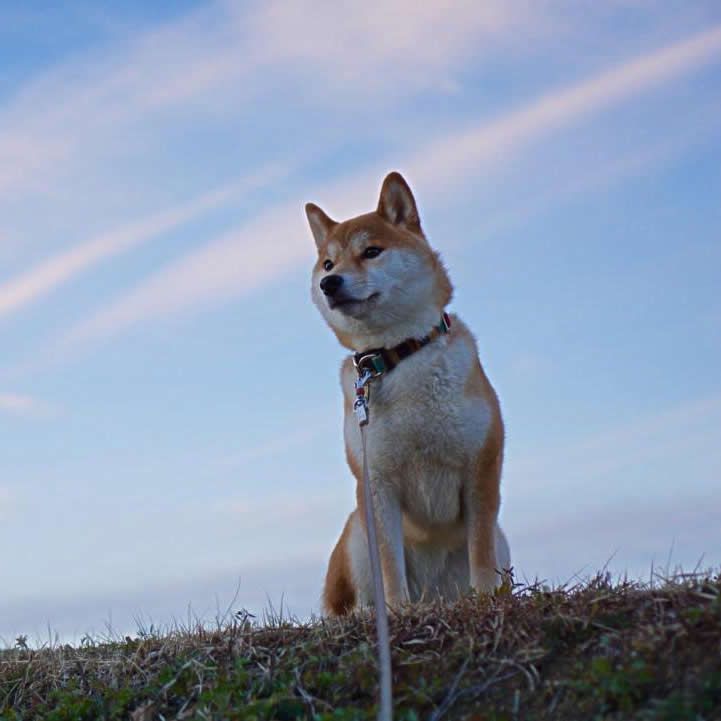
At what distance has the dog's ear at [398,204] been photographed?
6539mm

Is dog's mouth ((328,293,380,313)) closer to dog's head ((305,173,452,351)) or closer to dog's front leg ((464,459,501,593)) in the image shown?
dog's head ((305,173,452,351))

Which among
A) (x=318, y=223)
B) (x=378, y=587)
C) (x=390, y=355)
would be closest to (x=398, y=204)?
(x=318, y=223)

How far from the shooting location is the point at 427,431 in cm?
588

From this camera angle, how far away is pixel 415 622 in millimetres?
4410

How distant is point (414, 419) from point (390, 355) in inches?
17.8

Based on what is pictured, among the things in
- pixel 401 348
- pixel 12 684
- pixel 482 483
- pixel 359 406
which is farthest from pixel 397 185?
pixel 12 684

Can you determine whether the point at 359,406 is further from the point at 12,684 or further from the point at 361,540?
the point at 12,684

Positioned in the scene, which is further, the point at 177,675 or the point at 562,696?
the point at 177,675

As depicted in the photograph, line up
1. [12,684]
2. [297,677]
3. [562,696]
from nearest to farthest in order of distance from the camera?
[562,696], [297,677], [12,684]

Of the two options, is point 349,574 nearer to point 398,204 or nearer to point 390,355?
point 390,355

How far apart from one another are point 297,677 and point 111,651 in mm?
A: 1509

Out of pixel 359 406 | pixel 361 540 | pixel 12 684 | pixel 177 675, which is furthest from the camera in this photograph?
pixel 361 540

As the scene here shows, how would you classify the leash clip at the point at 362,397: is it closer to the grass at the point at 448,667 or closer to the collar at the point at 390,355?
the collar at the point at 390,355

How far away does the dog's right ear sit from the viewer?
6.83 m
